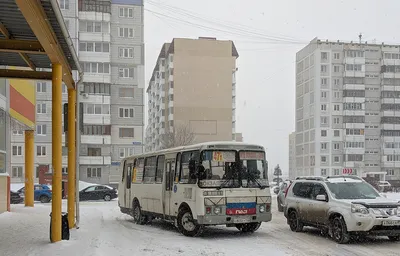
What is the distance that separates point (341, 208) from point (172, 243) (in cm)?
427

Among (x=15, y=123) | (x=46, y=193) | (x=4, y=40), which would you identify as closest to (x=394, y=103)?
(x=46, y=193)

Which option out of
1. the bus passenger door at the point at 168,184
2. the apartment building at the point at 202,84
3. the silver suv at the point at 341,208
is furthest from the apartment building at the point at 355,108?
the bus passenger door at the point at 168,184

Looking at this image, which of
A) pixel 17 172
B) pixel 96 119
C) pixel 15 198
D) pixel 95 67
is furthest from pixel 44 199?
pixel 95 67

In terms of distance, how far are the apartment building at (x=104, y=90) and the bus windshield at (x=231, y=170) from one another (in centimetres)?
4859

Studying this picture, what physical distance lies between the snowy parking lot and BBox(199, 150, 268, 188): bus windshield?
1.46 m

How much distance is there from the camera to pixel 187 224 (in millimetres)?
13266

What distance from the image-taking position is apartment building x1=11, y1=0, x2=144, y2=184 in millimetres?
60562

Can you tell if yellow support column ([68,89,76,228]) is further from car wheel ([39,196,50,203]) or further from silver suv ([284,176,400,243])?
car wheel ([39,196,50,203])

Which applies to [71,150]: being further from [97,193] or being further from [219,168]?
[97,193]

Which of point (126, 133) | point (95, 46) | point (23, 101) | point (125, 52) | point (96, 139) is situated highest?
point (95, 46)

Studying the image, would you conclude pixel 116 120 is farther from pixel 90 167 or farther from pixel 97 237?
pixel 97 237

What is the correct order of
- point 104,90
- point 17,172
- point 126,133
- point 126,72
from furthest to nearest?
point 126,72
point 126,133
point 104,90
point 17,172

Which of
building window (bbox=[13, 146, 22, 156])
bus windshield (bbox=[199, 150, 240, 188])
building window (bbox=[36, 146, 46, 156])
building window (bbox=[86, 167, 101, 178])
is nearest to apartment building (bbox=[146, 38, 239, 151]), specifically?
building window (bbox=[86, 167, 101, 178])

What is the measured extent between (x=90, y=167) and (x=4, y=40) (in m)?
51.2
